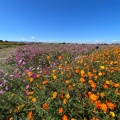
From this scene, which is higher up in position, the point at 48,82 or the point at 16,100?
the point at 48,82

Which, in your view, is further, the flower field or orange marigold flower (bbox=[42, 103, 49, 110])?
orange marigold flower (bbox=[42, 103, 49, 110])

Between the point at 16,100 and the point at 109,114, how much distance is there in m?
1.67

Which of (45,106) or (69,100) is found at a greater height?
(69,100)

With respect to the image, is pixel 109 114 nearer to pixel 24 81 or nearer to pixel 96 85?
pixel 96 85

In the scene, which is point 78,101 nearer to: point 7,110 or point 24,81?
point 7,110

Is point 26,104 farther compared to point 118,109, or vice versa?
point 26,104

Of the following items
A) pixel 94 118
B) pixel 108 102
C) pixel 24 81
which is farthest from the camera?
pixel 24 81

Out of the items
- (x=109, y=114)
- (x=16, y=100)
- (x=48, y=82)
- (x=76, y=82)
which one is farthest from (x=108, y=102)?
(x=16, y=100)

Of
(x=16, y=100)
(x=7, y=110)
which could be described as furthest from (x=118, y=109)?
(x=7, y=110)

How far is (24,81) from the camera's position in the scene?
11.5 ft

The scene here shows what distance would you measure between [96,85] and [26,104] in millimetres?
1335

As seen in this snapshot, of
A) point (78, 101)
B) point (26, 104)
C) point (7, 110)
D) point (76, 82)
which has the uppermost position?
point (76, 82)

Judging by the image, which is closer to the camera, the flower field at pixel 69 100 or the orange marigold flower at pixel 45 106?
the flower field at pixel 69 100

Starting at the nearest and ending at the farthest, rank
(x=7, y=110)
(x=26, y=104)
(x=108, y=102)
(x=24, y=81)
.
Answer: (x=108, y=102) → (x=26, y=104) → (x=7, y=110) → (x=24, y=81)
